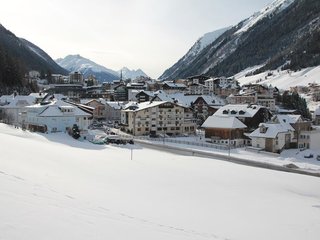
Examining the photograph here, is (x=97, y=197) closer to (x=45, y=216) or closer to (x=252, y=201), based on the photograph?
(x=45, y=216)

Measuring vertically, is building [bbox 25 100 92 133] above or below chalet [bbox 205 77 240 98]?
below

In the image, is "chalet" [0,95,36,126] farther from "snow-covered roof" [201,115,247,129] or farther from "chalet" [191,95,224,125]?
"chalet" [191,95,224,125]

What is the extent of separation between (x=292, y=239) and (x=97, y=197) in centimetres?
658

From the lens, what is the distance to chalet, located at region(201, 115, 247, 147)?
5409cm

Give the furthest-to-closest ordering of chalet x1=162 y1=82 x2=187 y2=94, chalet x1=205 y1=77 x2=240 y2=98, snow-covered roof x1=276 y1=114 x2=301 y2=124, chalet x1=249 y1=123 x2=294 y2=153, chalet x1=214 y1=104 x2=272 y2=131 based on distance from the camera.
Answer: chalet x1=205 y1=77 x2=240 y2=98 < chalet x1=162 y1=82 x2=187 y2=94 < chalet x1=214 y1=104 x2=272 y2=131 < snow-covered roof x1=276 y1=114 x2=301 y2=124 < chalet x1=249 y1=123 x2=294 y2=153

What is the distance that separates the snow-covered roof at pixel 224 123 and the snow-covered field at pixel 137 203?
29.6m

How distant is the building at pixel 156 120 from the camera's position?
199 feet

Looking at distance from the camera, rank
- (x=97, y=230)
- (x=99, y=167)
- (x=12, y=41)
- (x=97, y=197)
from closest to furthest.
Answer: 1. (x=97, y=230)
2. (x=97, y=197)
3. (x=99, y=167)
4. (x=12, y=41)

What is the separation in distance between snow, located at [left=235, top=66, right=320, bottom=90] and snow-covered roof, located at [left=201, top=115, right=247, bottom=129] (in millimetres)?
86388

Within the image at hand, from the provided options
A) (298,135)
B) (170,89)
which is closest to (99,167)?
(298,135)

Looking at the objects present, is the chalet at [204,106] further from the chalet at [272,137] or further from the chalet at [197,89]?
the chalet at [197,89]

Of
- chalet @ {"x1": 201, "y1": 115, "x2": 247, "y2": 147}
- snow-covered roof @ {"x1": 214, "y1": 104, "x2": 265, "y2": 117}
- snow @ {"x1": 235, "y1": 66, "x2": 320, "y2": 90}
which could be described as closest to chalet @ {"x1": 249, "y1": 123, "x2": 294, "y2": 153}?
chalet @ {"x1": 201, "y1": 115, "x2": 247, "y2": 147}

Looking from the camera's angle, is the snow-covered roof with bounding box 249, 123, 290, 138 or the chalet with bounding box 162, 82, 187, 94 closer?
the snow-covered roof with bounding box 249, 123, 290, 138

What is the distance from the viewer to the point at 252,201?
17.8 meters
